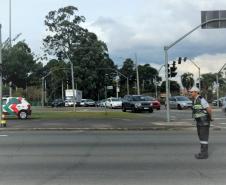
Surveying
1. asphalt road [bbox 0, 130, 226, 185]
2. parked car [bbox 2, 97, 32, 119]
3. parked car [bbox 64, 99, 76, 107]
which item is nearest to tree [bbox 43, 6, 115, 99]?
parked car [bbox 64, 99, 76, 107]

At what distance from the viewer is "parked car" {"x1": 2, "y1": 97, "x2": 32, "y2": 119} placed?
36.0m

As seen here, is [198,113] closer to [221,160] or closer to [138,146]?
[221,160]

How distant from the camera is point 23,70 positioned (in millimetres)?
49281

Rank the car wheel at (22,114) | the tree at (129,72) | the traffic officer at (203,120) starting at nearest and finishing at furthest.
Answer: the traffic officer at (203,120) → the car wheel at (22,114) → the tree at (129,72)

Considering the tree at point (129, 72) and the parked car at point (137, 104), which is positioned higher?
the tree at point (129, 72)

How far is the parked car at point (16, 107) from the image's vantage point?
1417 inches

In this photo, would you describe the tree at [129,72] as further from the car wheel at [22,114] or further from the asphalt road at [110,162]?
the asphalt road at [110,162]

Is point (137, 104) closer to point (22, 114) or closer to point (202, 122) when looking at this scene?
point (22, 114)

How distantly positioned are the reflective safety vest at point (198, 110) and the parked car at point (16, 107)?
24.6 m

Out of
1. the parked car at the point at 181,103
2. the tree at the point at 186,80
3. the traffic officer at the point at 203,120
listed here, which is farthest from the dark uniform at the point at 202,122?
the tree at the point at 186,80

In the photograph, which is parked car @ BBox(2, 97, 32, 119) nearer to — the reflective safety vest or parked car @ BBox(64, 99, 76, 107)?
the reflective safety vest

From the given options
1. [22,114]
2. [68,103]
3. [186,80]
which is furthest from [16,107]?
[186,80]

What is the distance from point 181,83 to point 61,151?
534 feet

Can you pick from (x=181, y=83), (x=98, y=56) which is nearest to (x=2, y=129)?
(x=98, y=56)
